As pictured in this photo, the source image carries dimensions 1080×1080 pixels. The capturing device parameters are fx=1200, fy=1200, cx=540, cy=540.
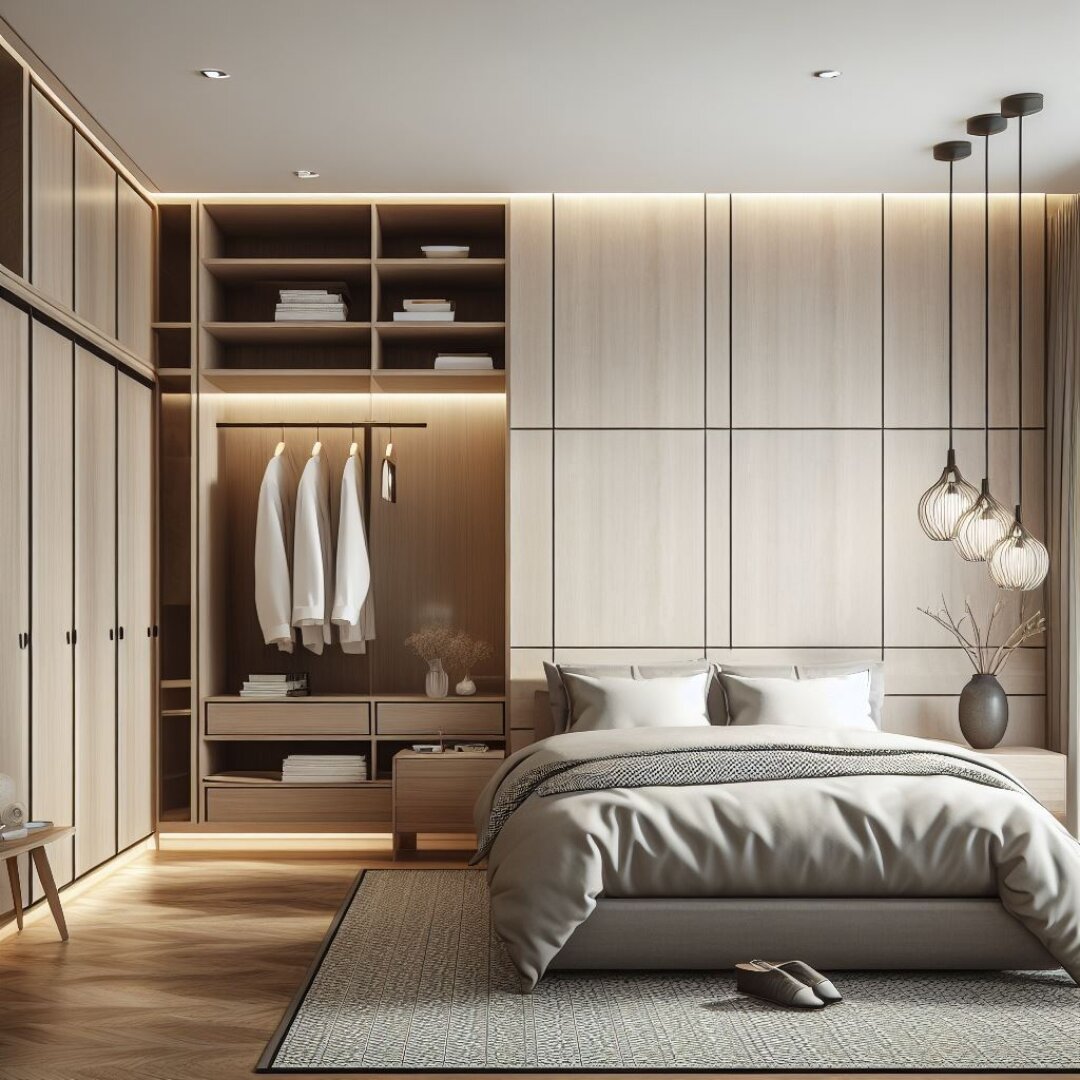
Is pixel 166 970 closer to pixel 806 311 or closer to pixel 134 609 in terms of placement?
pixel 134 609

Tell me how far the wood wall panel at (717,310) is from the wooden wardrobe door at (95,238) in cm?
243

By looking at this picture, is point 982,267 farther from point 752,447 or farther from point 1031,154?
point 752,447

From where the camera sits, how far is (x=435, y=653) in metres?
5.27

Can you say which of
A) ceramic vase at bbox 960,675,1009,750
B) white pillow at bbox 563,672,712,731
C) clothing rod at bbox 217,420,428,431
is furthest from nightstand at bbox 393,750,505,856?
ceramic vase at bbox 960,675,1009,750

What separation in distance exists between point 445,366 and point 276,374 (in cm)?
73

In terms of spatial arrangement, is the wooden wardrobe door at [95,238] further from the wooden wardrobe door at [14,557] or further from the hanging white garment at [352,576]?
the hanging white garment at [352,576]

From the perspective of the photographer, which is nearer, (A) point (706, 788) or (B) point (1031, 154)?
(A) point (706, 788)

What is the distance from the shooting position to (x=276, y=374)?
5.20 m

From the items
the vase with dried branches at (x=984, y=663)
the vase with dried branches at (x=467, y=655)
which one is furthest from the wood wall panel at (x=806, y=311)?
the vase with dried branches at (x=467, y=655)

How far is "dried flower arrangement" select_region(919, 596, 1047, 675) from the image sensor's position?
5035mm

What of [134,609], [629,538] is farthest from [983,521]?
[134,609]

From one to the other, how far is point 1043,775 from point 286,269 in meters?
3.80

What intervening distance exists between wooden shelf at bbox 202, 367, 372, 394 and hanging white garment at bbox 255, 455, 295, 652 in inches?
15.7

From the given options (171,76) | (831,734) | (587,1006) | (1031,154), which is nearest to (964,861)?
(831,734)
